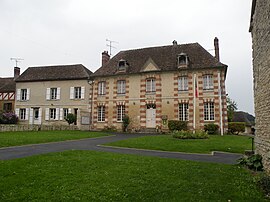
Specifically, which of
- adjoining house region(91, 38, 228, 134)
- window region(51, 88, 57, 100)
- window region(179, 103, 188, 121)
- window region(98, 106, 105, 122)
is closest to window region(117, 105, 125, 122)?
adjoining house region(91, 38, 228, 134)


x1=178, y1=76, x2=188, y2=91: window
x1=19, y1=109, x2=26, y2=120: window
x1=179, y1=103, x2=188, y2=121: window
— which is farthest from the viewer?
x1=19, y1=109, x2=26, y2=120: window

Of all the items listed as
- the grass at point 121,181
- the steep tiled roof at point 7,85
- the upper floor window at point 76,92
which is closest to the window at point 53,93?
the upper floor window at point 76,92

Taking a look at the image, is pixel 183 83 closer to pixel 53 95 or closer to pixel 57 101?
pixel 57 101

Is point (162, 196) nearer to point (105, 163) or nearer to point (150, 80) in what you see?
point (105, 163)

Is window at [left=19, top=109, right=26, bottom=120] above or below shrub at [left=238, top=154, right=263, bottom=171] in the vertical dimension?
above

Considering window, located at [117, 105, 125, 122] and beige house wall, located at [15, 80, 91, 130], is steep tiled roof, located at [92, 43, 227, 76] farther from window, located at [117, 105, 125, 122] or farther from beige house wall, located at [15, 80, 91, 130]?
window, located at [117, 105, 125, 122]

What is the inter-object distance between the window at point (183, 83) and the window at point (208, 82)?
1.56 metres

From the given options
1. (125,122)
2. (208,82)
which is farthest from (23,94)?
(208,82)

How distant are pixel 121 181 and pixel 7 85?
2947 cm

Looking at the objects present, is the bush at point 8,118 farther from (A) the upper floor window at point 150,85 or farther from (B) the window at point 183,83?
(B) the window at point 183,83

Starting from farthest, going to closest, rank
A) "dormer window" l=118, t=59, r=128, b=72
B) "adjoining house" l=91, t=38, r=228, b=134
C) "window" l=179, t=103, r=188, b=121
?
"dormer window" l=118, t=59, r=128, b=72, "window" l=179, t=103, r=188, b=121, "adjoining house" l=91, t=38, r=228, b=134

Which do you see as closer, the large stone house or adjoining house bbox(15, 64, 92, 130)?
the large stone house

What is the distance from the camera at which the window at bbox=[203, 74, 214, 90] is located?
1939 centimetres

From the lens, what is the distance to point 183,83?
795 inches
